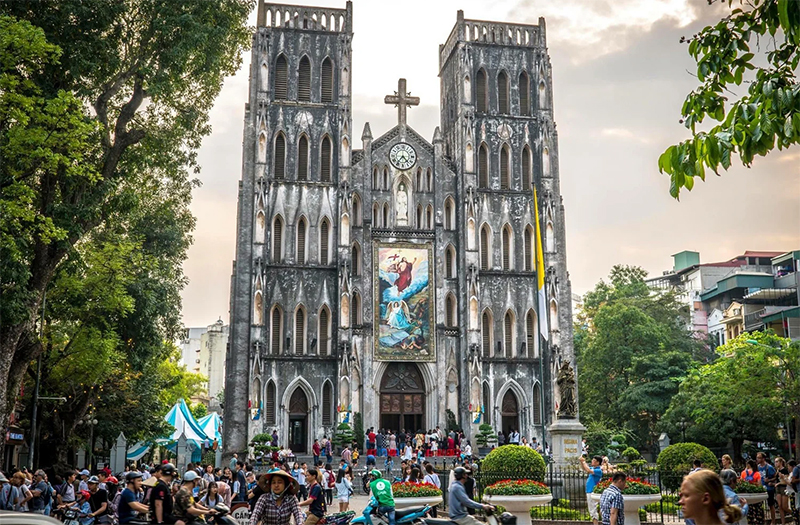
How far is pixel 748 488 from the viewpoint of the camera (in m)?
17.8

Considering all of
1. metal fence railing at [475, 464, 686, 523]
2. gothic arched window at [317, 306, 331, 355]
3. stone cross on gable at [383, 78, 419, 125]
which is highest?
stone cross on gable at [383, 78, 419, 125]

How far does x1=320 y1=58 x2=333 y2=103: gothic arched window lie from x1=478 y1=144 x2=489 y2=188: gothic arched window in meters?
8.12

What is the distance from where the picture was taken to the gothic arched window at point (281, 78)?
45.5m

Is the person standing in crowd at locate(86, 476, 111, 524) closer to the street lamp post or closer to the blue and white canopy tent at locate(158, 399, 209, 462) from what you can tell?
the street lamp post

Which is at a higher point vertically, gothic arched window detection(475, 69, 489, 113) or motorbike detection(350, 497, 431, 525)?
gothic arched window detection(475, 69, 489, 113)

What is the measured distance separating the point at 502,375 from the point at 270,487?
A: 35076mm

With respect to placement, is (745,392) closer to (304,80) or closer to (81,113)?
(304,80)

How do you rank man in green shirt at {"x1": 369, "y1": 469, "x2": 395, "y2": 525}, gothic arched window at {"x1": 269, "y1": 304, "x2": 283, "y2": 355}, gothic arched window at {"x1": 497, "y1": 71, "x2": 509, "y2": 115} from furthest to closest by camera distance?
gothic arched window at {"x1": 497, "y1": 71, "x2": 509, "y2": 115} → gothic arched window at {"x1": 269, "y1": 304, "x2": 283, "y2": 355} → man in green shirt at {"x1": 369, "y1": 469, "x2": 395, "y2": 525}

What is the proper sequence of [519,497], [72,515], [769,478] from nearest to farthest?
1. [72,515]
2. [519,497]
3. [769,478]

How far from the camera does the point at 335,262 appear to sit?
4394 cm

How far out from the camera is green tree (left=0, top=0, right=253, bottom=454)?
58.5ft

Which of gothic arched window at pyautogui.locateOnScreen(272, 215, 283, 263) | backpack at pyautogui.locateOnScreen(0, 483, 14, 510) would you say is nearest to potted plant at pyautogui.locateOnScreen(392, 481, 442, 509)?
backpack at pyautogui.locateOnScreen(0, 483, 14, 510)

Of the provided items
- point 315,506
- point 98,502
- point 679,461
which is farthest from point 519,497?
point 98,502

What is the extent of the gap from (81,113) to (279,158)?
26.5 meters
